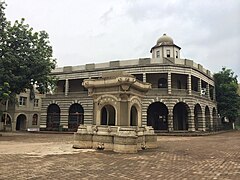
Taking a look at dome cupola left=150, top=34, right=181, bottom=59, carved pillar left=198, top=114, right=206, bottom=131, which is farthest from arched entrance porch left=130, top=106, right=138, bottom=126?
dome cupola left=150, top=34, right=181, bottom=59

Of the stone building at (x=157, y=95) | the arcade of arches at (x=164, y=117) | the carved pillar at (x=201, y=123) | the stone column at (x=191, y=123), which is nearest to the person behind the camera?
the stone column at (x=191, y=123)

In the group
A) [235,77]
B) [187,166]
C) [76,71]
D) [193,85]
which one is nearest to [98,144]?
[187,166]

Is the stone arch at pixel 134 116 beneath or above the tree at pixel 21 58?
beneath

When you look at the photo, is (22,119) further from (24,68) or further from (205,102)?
(205,102)

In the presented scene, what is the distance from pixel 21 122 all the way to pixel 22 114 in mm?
2037

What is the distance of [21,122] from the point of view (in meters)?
37.7

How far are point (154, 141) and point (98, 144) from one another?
3.53 m

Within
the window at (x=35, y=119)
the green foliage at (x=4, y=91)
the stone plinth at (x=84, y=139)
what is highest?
the green foliage at (x=4, y=91)

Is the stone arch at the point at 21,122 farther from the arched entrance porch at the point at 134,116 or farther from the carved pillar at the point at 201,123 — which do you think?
the arched entrance porch at the point at 134,116

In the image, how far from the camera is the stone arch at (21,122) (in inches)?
1464

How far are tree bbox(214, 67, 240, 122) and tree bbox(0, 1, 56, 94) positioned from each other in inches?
1144

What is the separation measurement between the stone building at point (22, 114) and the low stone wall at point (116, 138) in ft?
75.7

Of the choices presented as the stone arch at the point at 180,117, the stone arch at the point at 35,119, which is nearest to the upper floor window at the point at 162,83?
the stone arch at the point at 180,117

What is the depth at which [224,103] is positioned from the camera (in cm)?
3812
